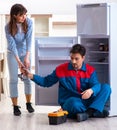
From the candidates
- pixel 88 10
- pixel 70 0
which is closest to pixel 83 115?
pixel 88 10

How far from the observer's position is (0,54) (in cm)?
479

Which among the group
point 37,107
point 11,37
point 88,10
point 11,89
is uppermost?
point 88,10

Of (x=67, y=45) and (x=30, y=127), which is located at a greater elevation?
(x=67, y=45)

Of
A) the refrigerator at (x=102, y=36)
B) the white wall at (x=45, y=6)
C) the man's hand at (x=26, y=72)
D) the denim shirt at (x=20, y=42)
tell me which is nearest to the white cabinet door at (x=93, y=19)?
the refrigerator at (x=102, y=36)

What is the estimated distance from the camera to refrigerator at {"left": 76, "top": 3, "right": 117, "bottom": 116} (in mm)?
3289

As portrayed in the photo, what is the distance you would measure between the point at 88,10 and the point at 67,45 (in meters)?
0.39

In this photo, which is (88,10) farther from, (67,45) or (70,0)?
(70,0)

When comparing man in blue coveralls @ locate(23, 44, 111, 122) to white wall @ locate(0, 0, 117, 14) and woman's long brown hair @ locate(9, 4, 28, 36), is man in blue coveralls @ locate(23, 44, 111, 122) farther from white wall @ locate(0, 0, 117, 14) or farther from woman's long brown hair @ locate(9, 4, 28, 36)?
white wall @ locate(0, 0, 117, 14)

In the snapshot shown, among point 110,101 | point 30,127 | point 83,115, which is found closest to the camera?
point 30,127

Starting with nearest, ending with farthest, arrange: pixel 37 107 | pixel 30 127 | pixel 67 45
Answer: pixel 30 127, pixel 67 45, pixel 37 107

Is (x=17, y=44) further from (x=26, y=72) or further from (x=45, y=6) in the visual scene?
(x=45, y=6)

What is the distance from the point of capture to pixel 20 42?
3580mm

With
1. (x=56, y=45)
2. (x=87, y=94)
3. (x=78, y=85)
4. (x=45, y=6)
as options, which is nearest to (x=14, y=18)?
(x=56, y=45)

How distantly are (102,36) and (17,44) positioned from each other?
0.82 meters
